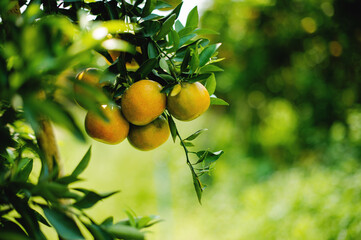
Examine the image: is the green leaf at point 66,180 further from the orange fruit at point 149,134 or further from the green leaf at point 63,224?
the orange fruit at point 149,134

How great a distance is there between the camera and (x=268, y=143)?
3020mm

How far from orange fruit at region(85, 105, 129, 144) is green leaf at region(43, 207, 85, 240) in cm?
16

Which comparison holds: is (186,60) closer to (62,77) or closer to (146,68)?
(146,68)

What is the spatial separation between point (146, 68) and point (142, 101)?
0.05 metres

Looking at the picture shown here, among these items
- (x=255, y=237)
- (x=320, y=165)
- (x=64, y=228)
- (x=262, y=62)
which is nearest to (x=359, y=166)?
(x=320, y=165)

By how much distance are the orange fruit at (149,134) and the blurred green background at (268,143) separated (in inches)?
52.4

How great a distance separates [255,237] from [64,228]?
1675mm

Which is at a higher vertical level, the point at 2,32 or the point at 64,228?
the point at 2,32

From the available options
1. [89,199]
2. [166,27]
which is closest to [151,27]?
[166,27]

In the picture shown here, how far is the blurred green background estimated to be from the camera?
194 cm

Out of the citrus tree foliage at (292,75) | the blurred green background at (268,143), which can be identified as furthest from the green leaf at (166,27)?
the citrus tree foliage at (292,75)

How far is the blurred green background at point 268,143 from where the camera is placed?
1937 mm

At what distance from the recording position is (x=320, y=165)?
2.33m

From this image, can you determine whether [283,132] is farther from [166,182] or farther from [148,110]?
[148,110]
